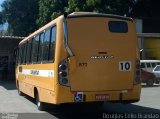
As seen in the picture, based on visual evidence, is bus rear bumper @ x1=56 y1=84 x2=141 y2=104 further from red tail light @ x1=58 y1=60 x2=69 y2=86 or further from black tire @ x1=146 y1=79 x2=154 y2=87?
black tire @ x1=146 y1=79 x2=154 y2=87

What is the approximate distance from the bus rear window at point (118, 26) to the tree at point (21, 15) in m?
43.0

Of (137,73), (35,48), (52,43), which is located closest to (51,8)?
(35,48)

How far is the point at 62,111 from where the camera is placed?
14.5 meters

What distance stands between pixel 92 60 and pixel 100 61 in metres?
0.23

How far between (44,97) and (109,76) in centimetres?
245

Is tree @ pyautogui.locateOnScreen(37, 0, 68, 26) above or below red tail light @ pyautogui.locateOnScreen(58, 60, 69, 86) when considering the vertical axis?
above

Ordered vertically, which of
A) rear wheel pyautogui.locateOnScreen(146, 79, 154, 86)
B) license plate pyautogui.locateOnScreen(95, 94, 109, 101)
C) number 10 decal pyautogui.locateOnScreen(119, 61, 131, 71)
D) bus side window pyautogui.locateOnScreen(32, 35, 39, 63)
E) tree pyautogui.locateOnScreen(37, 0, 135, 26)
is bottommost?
rear wheel pyautogui.locateOnScreen(146, 79, 154, 86)

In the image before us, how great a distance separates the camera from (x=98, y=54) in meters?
11.6

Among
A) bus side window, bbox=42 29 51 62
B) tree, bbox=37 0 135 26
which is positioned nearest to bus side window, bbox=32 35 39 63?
bus side window, bbox=42 29 51 62

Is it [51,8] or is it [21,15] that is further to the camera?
[21,15]

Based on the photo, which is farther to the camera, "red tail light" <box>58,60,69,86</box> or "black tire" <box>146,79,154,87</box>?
"black tire" <box>146,79,154,87</box>

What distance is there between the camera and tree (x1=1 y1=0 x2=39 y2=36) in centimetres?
5481

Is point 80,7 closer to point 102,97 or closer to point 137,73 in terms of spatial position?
point 137,73

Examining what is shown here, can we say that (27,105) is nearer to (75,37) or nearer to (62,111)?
(62,111)
